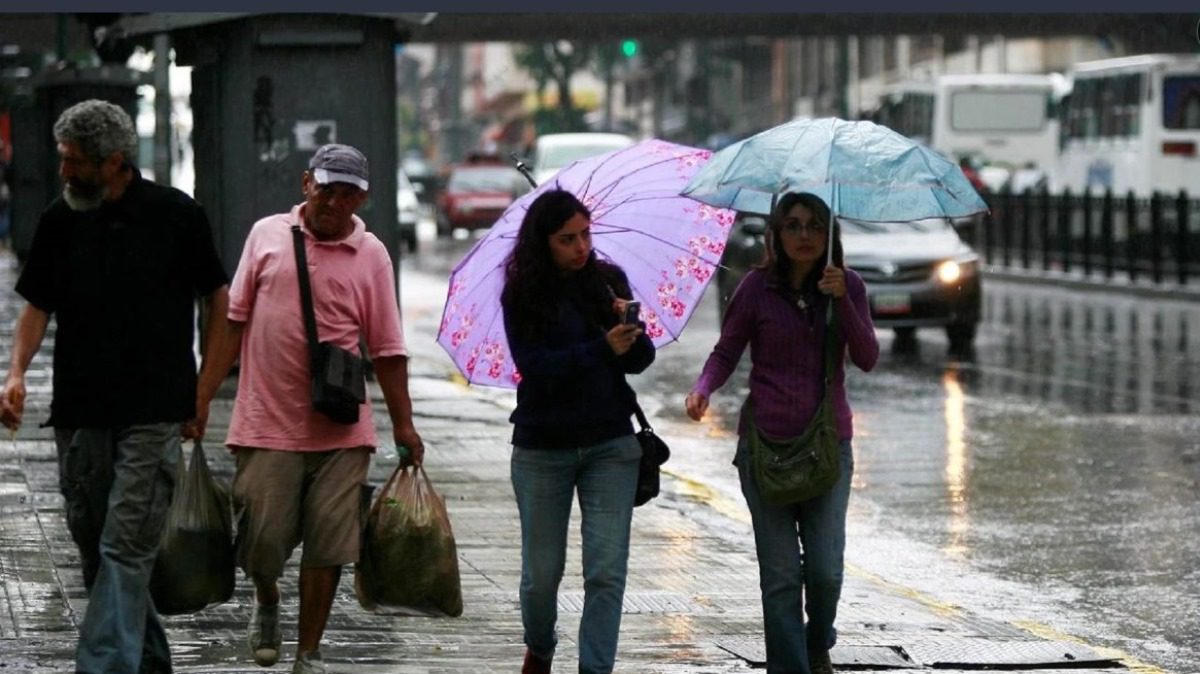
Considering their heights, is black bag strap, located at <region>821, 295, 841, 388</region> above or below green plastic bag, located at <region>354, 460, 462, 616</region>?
above

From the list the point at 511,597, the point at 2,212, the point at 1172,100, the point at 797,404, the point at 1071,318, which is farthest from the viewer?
the point at 2,212

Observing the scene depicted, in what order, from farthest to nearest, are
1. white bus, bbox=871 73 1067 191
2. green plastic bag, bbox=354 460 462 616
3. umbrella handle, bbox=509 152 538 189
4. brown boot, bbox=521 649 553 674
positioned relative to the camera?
white bus, bbox=871 73 1067 191
umbrella handle, bbox=509 152 538 189
green plastic bag, bbox=354 460 462 616
brown boot, bbox=521 649 553 674

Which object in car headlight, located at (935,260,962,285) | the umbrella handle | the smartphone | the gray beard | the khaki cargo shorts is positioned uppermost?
the umbrella handle

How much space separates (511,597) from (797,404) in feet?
7.63

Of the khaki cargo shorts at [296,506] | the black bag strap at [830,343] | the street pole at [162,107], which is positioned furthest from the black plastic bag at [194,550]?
the street pole at [162,107]

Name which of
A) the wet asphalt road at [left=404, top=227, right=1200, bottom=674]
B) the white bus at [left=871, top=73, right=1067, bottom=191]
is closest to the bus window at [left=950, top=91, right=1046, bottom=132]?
the white bus at [left=871, top=73, right=1067, bottom=191]

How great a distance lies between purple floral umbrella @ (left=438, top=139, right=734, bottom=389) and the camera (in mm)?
7457

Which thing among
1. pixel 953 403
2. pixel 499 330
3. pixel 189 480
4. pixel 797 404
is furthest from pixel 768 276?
pixel 953 403

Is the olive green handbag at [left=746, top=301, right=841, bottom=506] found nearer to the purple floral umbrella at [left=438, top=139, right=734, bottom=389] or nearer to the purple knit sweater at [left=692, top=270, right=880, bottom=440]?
the purple knit sweater at [left=692, top=270, right=880, bottom=440]

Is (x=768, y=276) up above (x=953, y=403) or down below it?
above

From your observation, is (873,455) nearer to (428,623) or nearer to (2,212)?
(428,623)

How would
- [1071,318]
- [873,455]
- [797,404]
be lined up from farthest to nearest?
1. [1071,318]
2. [873,455]
3. [797,404]

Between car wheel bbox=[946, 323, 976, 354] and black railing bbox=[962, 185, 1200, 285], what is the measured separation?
21.3 feet

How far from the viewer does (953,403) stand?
56.9 feet
